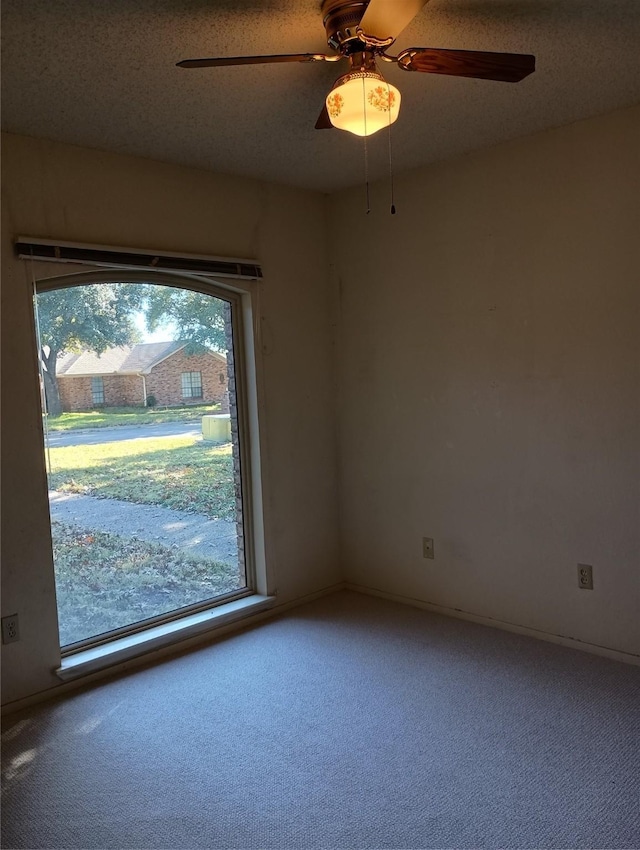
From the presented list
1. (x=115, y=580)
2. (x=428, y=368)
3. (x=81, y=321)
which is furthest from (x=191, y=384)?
(x=428, y=368)

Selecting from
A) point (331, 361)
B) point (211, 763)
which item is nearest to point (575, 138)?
point (331, 361)

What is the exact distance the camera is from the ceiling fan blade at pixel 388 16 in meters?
1.71

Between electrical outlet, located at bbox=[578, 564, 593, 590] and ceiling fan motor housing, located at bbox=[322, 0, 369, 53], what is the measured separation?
256 centimetres

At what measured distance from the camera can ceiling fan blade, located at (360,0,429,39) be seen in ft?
5.60

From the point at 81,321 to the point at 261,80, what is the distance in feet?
4.82

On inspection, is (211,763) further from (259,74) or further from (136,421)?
(259,74)

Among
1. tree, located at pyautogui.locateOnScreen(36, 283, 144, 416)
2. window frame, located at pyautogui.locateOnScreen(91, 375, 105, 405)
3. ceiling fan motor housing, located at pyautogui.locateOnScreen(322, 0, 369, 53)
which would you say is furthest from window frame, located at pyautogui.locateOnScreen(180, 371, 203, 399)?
ceiling fan motor housing, located at pyautogui.locateOnScreen(322, 0, 369, 53)

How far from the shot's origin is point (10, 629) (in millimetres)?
2887

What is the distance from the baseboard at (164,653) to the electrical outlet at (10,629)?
28cm

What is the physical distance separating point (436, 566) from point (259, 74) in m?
2.75

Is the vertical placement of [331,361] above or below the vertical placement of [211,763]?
above

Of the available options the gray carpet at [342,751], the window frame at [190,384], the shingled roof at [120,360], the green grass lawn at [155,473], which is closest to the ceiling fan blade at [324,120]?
the shingled roof at [120,360]

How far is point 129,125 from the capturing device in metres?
2.81

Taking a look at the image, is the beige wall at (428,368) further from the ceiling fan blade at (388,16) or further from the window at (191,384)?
the ceiling fan blade at (388,16)
